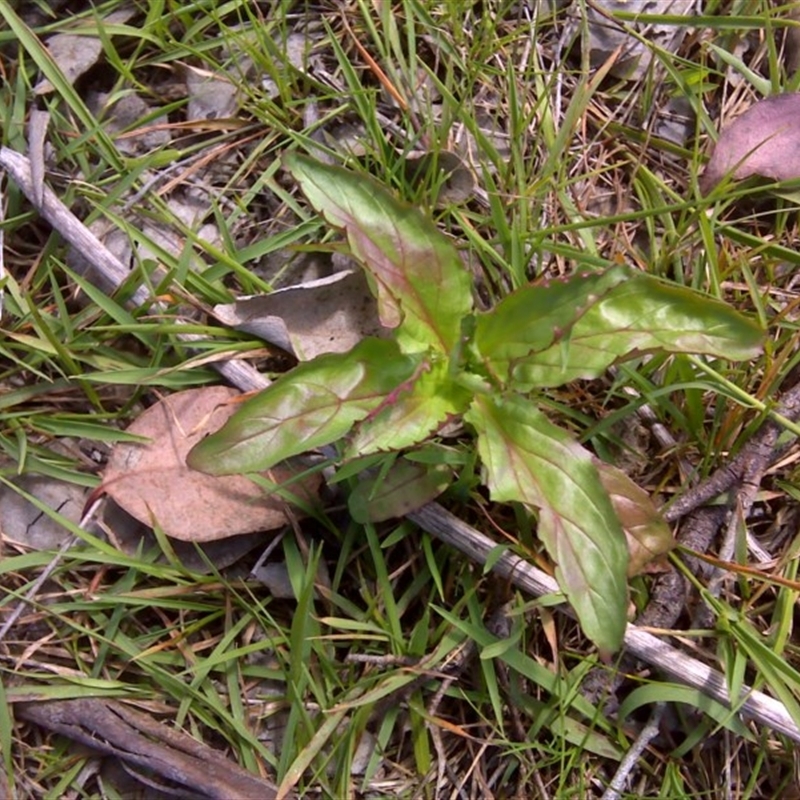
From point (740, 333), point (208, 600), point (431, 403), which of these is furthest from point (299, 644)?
point (740, 333)

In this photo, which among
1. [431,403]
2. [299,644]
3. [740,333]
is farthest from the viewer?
[299,644]

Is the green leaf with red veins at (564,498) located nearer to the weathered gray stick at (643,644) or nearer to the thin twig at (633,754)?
the weathered gray stick at (643,644)

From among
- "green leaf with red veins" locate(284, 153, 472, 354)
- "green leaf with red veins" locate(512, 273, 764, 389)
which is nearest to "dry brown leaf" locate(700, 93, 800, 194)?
"green leaf with red veins" locate(512, 273, 764, 389)

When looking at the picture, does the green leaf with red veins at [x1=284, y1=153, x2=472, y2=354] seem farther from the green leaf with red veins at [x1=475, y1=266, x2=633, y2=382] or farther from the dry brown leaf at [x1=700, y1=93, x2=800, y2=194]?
the dry brown leaf at [x1=700, y1=93, x2=800, y2=194]

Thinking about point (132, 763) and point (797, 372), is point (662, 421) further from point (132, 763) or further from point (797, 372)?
point (132, 763)

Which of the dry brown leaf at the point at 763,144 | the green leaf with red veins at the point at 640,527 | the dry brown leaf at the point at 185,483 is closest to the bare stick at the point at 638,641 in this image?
the green leaf with red veins at the point at 640,527
